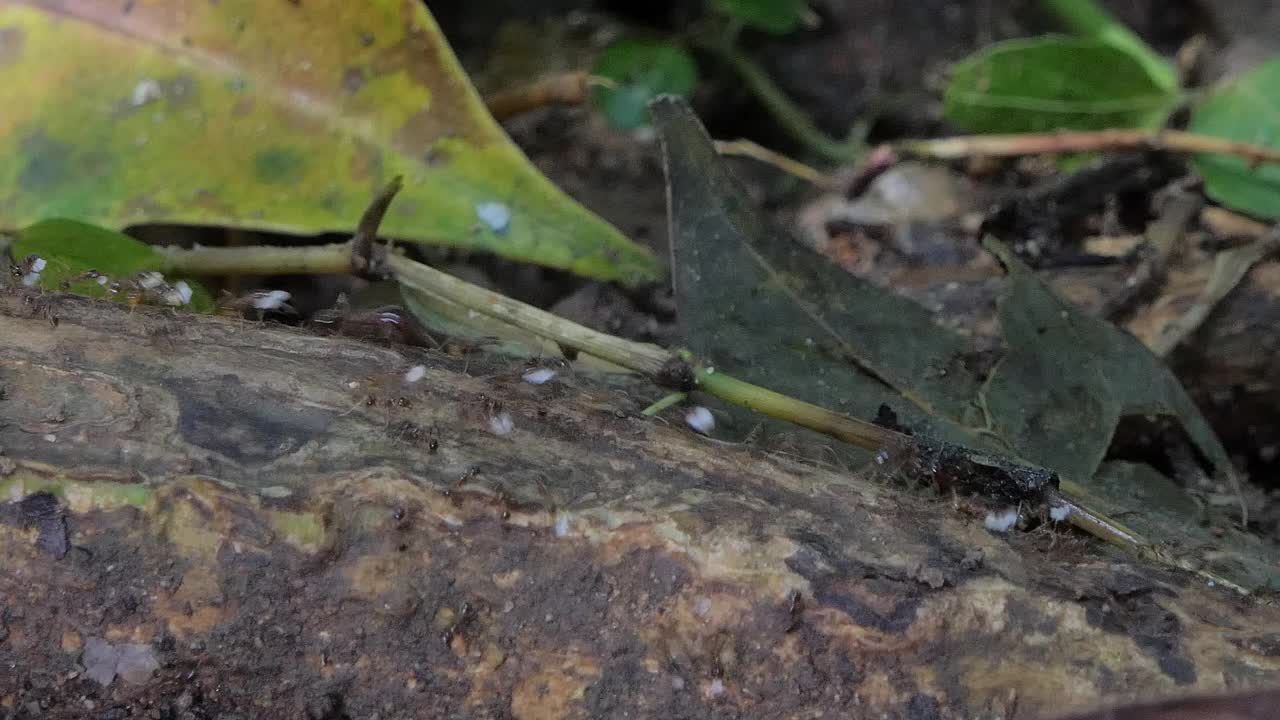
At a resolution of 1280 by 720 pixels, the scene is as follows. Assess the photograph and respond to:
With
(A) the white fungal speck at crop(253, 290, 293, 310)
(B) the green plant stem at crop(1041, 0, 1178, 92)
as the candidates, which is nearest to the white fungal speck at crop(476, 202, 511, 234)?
(A) the white fungal speck at crop(253, 290, 293, 310)

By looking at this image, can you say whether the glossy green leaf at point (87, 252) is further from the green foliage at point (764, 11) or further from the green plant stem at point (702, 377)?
the green foliage at point (764, 11)

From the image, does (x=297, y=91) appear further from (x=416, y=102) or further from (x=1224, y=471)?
(x=1224, y=471)

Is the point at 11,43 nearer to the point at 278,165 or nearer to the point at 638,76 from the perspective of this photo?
the point at 278,165

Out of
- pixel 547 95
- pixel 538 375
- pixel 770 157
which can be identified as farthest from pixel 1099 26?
pixel 538 375

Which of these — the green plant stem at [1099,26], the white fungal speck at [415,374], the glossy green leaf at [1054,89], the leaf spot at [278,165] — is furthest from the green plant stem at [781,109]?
the white fungal speck at [415,374]

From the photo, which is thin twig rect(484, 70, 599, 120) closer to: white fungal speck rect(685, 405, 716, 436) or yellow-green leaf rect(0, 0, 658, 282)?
yellow-green leaf rect(0, 0, 658, 282)
